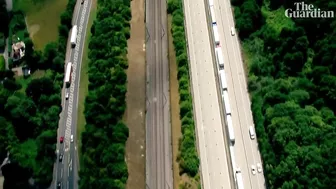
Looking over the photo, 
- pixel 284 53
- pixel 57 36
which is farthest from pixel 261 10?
pixel 57 36

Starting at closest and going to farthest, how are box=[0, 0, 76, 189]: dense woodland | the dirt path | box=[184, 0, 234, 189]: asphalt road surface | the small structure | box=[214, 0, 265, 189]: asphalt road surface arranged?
box=[184, 0, 234, 189]: asphalt road surface, box=[214, 0, 265, 189]: asphalt road surface, box=[0, 0, 76, 189]: dense woodland, the dirt path, the small structure

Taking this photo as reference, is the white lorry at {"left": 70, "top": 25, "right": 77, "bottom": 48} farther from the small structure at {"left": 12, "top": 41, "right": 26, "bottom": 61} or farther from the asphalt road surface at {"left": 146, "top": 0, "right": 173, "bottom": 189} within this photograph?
the asphalt road surface at {"left": 146, "top": 0, "right": 173, "bottom": 189}

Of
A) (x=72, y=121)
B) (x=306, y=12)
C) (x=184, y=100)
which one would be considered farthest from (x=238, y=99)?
(x=72, y=121)

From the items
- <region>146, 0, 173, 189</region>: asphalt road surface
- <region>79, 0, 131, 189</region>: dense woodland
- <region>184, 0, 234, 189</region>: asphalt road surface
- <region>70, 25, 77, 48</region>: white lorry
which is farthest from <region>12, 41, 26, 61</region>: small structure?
→ <region>184, 0, 234, 189</region>: asphalt road surface

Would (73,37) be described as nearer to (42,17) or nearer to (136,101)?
(42,17)

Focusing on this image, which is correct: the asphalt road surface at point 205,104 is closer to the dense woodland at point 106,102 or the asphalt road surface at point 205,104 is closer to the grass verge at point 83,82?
the dense woodland at point 106,102
